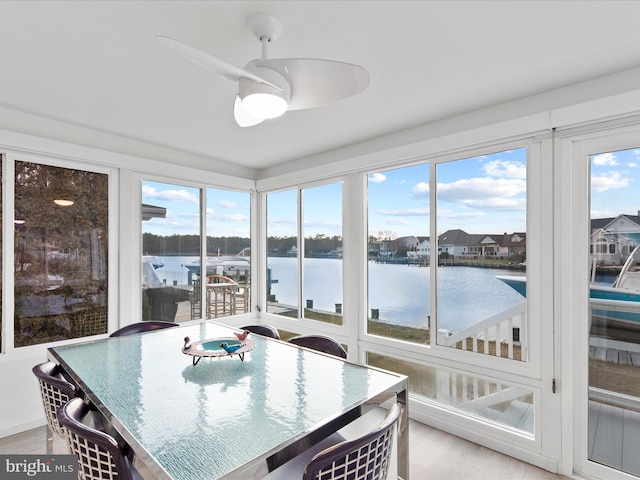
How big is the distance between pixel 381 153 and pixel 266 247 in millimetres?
2105

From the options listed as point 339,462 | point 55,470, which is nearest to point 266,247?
point 55,470

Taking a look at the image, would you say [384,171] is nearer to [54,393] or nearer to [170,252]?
[170,252]

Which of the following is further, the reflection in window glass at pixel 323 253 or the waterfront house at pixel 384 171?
the reflection in window glass at pixel 323 253

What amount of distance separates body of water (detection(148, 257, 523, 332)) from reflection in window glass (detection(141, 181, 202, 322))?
3 centimetres

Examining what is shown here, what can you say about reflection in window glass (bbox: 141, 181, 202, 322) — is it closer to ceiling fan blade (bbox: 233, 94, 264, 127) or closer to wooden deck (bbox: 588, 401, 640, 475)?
ceiling fan blade (bbox: 233, 94, 264, 127)

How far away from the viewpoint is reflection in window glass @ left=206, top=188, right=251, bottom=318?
413cm

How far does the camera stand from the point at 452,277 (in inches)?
109

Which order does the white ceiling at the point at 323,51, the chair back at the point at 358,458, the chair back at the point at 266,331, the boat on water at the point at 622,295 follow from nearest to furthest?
the chair back at the point at 358,458
the white ceiling at the point at 323,51
the boat on water at the point at 622,295
the chair back at the point at 266,331

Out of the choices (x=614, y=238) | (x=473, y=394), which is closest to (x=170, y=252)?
(x=473, y=394)

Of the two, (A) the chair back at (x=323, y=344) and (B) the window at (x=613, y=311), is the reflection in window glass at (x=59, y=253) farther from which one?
(B) the window at (x=613, y=311)

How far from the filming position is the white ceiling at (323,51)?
1.53 metres

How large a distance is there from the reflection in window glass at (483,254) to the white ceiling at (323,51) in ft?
1.62

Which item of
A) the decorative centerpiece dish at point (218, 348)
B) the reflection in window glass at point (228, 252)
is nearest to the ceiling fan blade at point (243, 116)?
the decorative centerpiece dish at point (218, 348)

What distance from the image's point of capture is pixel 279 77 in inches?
59.0
